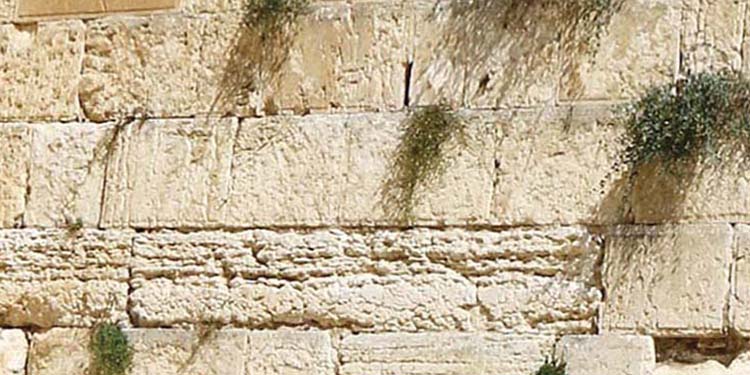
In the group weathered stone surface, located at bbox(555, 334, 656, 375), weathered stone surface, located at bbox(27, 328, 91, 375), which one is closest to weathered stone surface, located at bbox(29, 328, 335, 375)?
weathered stone surface, located at bbox(27, 328, 91, 375)

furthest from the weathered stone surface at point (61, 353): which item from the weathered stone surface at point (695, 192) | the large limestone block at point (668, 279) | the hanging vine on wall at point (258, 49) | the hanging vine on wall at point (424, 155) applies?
the weathered stone surface at point (695, 192)

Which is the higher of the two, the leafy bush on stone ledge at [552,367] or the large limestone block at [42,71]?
the large limestone block at [42,71]

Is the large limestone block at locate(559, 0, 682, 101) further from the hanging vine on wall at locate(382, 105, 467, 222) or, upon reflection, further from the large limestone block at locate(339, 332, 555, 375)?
the large limestone block at locate(339, 332, 555, 375)

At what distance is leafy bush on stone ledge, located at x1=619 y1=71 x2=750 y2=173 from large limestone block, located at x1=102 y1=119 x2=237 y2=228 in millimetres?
2180

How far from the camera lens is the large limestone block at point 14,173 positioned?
9789 millimetres

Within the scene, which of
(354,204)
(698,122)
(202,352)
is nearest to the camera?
(698,122)

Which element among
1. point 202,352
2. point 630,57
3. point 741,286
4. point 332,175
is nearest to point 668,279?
point 741,286

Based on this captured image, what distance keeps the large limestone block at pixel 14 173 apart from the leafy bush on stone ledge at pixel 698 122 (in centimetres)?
327

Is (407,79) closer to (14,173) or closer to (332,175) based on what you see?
(332,175)

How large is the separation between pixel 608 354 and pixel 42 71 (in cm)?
342

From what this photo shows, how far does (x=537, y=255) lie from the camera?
888 cm

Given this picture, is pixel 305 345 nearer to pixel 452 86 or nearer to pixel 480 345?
pixel 480 345

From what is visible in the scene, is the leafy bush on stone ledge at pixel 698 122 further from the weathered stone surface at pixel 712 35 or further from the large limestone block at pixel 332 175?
the large limestone block at pixel 332 175

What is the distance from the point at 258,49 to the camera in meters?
9.59
